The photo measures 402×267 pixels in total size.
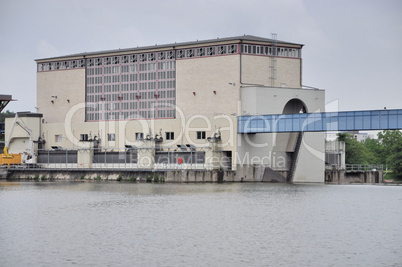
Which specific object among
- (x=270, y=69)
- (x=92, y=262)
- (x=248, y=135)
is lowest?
(x=92, y=262)

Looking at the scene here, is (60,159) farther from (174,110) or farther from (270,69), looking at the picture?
(270,69)

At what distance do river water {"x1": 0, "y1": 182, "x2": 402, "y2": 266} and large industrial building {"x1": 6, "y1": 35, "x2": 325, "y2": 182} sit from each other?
27321 mm

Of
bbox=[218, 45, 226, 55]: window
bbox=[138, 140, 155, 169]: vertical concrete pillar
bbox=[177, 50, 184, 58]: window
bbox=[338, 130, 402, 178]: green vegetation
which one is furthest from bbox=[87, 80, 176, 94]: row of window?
bbox=[338, 130, 402, 178]: green vegetation

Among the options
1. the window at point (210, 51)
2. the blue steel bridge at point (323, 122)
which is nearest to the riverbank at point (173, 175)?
the blue steel bridge at point (323, 122)

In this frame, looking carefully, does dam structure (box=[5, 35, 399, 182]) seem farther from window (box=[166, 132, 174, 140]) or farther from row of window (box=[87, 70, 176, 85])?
row of window (box=[87, 70, 176, 85])

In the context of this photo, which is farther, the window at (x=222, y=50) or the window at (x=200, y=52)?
the window at (x=200, y=52)

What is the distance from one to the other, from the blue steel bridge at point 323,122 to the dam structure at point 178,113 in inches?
12.2

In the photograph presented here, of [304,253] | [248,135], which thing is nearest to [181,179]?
[248,135]

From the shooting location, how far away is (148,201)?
198ft

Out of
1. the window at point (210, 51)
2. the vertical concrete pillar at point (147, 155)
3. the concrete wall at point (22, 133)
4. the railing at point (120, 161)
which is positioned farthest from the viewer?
the concrete wall at point (22, 133)

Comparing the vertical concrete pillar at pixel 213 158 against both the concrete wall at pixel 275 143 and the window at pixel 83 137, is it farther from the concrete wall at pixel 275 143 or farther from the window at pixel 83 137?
the window at pixel 83 137

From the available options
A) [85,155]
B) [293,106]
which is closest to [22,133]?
[85,155]

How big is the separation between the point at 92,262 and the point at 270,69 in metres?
70.4

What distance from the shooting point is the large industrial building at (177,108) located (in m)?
92.8
